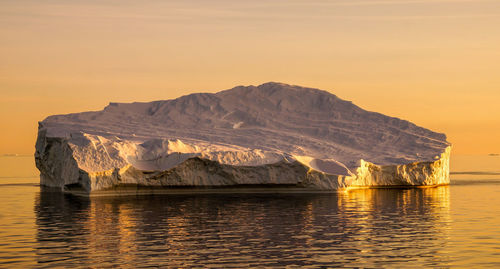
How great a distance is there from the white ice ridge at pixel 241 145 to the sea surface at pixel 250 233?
17.1 ft

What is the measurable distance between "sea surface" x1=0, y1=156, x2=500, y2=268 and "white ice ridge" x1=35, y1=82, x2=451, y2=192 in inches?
205

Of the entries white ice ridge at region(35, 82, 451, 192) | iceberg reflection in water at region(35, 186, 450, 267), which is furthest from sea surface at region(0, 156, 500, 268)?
white ice ridge at region(35, 82, 451, 192)

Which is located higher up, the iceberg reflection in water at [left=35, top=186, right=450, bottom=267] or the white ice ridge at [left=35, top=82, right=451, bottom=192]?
the white ice ridge at [left=35, top=82, right=451, bottom=192]

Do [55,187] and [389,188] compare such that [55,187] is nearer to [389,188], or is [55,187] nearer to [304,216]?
[389,188]

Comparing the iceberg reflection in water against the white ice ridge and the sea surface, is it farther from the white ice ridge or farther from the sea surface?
the white ice ridge

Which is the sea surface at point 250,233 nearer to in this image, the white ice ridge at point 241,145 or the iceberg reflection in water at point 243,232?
the iceberg reflection in water at point 243,232

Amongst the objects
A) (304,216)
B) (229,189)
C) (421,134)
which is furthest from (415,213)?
(421,134)

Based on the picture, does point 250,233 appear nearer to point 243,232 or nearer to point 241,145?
point 243,232

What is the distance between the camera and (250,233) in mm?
26500

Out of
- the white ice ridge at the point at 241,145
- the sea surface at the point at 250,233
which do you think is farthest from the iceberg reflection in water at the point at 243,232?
the white ice ridge at the point at 241,145

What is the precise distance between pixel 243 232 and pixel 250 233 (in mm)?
460

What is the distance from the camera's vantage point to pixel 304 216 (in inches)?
1305

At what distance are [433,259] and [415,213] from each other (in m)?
14.4

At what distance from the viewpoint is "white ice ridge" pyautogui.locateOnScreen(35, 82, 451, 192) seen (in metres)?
48.7
